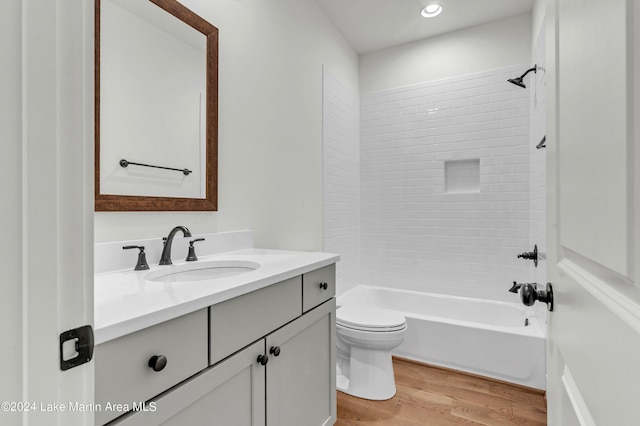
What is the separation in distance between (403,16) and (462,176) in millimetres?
1405

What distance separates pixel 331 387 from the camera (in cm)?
154

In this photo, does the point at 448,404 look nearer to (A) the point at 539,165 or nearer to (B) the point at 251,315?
(B) the point at 251,315

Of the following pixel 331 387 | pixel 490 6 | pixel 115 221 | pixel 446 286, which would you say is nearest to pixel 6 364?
pixel 115 221

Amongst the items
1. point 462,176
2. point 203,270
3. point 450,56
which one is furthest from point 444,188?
point 203,270

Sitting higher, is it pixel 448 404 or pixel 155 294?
pixel 155 294

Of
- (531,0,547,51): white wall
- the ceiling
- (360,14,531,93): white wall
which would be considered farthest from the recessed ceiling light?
(531,0,547,51): white wall

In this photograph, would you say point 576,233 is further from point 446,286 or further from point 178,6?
point 446,286

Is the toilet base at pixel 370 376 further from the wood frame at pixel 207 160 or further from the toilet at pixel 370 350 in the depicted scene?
the wood frame at pixel 207 160

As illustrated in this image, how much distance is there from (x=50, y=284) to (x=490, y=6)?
315 cm

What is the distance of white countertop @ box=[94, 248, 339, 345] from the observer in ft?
2.18

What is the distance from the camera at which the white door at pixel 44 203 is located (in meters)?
0.34

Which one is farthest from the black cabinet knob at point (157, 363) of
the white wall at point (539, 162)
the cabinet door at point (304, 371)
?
the white wall at point (539, 162)

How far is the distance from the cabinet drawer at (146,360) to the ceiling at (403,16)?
253 cm

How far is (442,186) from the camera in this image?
2.92 meters
